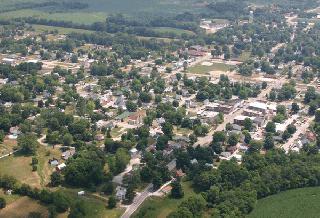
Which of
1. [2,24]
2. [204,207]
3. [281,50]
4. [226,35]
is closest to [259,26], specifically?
[226,35]

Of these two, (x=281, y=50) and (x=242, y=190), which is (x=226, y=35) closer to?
(x=281, y=50)

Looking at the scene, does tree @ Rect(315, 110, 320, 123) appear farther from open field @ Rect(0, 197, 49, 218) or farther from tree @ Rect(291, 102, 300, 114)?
open field @ Rect(0, 197, 49, 218)

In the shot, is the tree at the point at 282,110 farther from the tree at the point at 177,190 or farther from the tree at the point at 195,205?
the tree at the point at 195,205

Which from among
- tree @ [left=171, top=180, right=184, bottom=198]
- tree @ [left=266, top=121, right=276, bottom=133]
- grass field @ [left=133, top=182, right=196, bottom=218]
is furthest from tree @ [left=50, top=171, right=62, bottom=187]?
tree @ [left=266, top=121, right=276, bottom=133]

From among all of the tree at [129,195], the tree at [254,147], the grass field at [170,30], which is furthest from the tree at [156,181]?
the grass field at [170,30]

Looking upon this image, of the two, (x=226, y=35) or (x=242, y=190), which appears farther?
(x=226, y=35)

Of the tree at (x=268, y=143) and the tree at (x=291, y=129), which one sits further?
the tree at (x=291, y=129)

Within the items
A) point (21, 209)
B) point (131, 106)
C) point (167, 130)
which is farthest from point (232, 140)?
point (21, 209)

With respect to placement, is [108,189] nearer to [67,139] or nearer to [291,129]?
[67,139]
